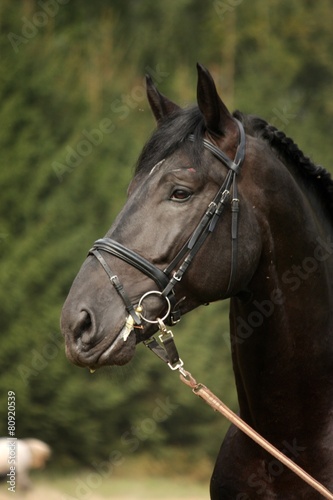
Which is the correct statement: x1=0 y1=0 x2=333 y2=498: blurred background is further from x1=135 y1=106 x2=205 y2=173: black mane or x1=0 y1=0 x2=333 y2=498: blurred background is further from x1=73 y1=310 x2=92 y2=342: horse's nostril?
x1=73 y1=310 x2=92 y2=342: horse's nostril

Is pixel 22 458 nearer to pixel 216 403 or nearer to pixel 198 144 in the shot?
pixel 216 403

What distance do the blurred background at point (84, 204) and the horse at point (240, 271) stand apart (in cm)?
617

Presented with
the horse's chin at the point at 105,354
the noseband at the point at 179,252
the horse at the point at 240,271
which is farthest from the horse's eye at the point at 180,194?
the horse's chin at the point at 105,354

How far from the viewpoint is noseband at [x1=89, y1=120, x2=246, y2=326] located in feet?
10.2

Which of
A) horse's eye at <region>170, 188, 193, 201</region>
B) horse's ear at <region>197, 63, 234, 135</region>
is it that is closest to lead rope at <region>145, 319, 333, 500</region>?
horse's eye at <region>170, 188, 193, 201</region>

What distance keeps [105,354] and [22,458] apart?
655cm

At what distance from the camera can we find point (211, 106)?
333 cm

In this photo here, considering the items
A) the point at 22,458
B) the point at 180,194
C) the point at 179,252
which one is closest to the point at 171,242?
the point at 179,252

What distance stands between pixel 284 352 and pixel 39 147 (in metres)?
7.51

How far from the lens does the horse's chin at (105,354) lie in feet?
9.82

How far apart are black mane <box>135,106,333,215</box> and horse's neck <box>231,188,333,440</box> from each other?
308mm

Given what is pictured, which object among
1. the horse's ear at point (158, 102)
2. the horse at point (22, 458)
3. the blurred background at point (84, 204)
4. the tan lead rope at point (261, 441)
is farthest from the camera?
the blurred background at point (84, 204)

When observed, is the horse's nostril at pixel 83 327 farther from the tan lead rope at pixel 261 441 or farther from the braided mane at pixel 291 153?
the braided mane at pixel 291 153

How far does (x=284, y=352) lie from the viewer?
3.39 m
